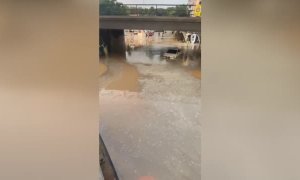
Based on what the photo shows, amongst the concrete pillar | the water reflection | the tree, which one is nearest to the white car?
the water reflection

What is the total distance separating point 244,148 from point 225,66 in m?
0.48

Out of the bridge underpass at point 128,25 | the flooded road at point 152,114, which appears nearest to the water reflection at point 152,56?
the flooded road at point 152,114

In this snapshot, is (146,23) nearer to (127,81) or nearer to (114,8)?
(114,8)

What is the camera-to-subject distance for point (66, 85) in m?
1.99

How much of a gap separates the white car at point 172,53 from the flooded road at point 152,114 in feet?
0.50

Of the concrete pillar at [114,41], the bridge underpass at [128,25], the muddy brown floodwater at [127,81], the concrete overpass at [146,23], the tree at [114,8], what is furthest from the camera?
the muddy brown floodwater at [127,81]

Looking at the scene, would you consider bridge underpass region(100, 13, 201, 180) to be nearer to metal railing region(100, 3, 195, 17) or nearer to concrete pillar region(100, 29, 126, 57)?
concrete pillar region(100, 29, 126, 57)

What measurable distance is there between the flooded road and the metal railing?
0.84m

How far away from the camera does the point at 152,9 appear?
4836 mm

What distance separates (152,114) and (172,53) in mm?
1366

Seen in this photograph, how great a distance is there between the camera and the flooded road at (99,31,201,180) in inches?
191

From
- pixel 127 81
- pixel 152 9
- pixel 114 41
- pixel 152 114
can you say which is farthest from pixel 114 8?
pixel 127 81

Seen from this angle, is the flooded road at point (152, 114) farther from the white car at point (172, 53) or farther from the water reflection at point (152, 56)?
the white car at point (172, 53)

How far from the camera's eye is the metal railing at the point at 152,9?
4512 mm
